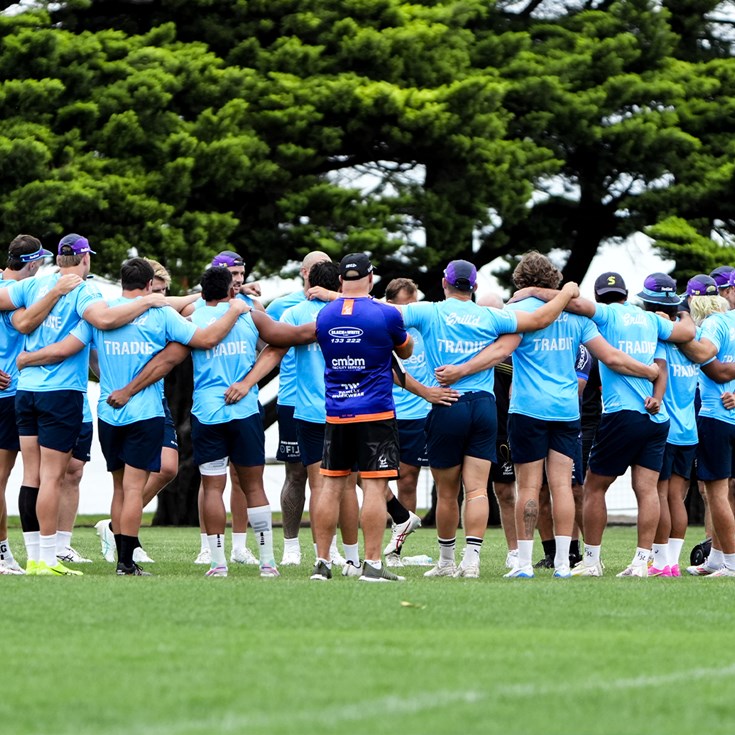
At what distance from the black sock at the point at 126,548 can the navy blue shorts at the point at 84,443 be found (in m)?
1.70

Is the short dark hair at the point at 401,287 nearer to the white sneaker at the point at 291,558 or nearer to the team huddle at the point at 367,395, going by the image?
the team huddle at the point at 367,395

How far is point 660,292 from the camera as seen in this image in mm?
11234

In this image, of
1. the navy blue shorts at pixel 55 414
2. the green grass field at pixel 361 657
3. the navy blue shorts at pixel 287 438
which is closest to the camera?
the green grass field at pixel 361 657

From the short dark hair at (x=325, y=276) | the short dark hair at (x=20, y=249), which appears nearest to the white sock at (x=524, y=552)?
the short dark hair at (x=325, y=276)

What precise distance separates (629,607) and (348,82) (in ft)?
50.0

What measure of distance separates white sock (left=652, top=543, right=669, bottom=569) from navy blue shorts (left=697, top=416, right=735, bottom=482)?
0.60 metres

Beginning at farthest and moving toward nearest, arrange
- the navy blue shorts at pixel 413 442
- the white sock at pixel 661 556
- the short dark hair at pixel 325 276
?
the navy blue shorts at pixel 413 442 < the white sock at pixel 661 556 < the short dark hair at pixel 325 276

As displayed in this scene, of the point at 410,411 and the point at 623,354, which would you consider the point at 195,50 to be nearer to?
the point at 410,411

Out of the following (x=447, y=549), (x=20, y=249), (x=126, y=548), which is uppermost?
(x=20, y=249)

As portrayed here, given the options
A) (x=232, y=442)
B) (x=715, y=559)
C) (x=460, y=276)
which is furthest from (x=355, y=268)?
(x=715, y=559)

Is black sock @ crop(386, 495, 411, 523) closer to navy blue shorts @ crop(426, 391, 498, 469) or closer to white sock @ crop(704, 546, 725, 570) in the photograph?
navy blue shorts @ crop(426, 391, 498, 469)

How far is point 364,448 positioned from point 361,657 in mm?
3442

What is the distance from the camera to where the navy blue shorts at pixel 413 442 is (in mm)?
12953

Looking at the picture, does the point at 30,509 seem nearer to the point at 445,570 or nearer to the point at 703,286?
the point at 445,570
